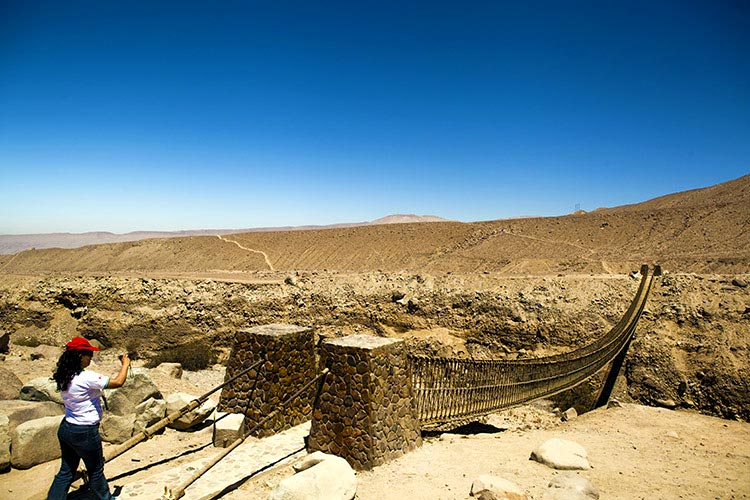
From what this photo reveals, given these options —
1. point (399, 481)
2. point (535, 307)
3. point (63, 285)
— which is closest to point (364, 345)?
point (399, 481)

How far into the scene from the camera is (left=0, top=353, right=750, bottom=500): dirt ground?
5.15 meters

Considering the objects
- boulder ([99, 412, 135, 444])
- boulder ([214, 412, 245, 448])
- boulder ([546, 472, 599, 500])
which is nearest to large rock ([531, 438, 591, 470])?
boulder ([546, 472, 599, 500])

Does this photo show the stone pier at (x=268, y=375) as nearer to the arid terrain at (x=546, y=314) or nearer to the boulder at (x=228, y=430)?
the boulder at (x=228, y=430)

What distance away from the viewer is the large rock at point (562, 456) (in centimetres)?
571

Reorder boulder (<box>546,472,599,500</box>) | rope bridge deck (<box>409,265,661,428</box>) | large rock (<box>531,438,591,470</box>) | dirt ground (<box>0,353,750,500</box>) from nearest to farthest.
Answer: boulder (<box>546,472,599,500</box>) < dirt ground (<box>0,353,750,500</box>) < large rock (<box>531,438,591,470</box>) < rope bridge deck (<box>409,265,661,428</box>)

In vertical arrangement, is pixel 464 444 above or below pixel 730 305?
below

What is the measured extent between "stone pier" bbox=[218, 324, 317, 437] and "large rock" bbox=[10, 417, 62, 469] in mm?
2364

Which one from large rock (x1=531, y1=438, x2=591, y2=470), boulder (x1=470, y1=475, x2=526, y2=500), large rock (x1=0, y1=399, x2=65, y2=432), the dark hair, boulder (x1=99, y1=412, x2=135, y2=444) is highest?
the dark hair

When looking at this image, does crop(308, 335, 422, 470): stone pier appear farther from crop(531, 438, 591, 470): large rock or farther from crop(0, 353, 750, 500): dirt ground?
crop(531, 438, 591, 470): large rock

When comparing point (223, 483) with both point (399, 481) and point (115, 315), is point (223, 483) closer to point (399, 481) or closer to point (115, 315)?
point (399, 481)

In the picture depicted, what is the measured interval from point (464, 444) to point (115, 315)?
15160 millimetres

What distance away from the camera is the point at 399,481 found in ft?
17.3

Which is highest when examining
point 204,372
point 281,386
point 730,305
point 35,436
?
point 730,305

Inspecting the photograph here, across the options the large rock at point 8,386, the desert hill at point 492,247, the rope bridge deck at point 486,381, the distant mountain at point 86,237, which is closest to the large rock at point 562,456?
the rope bridge deck at point 486,381
